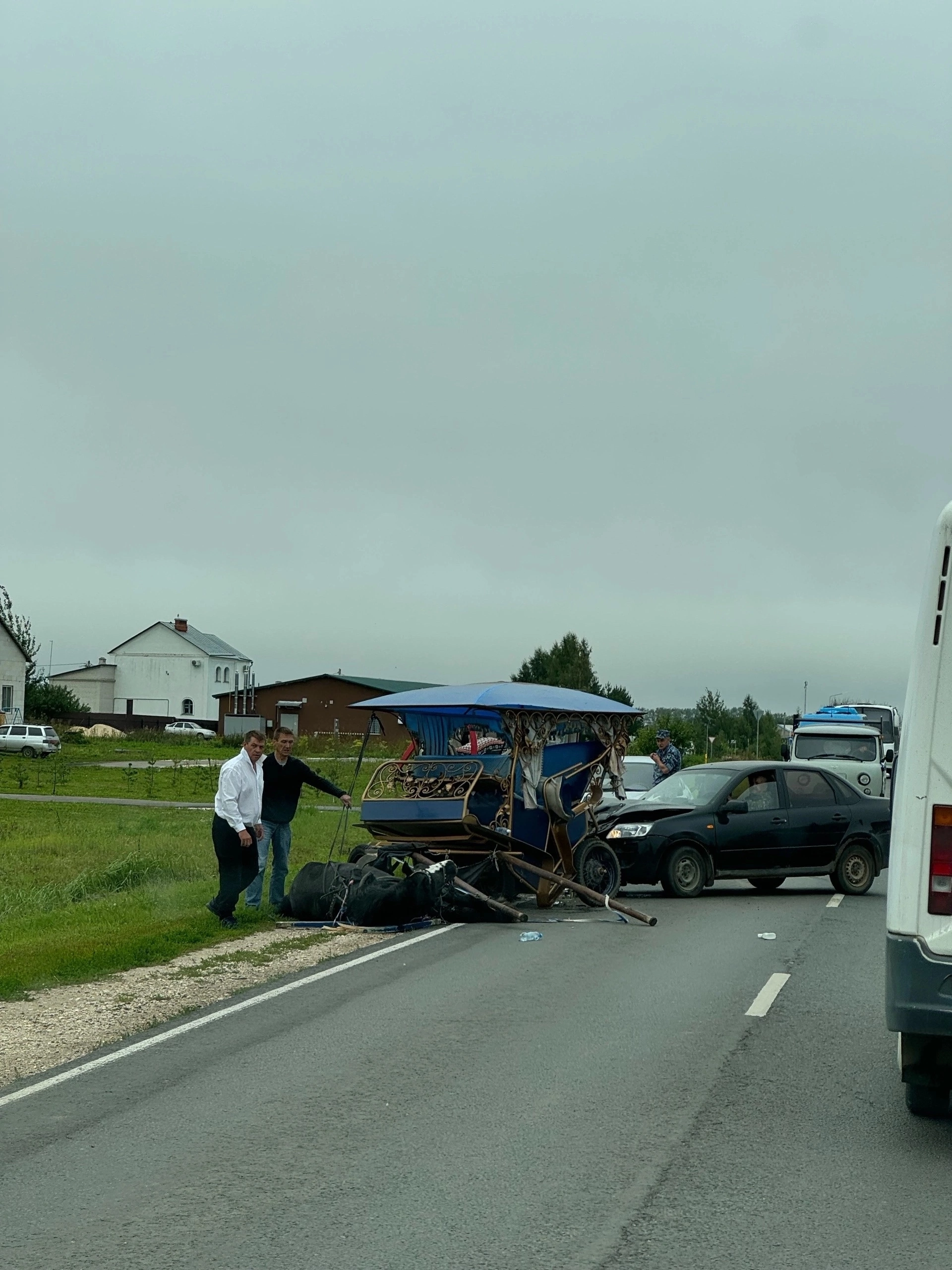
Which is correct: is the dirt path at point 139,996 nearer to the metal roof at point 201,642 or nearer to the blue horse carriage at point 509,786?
the blue horse carriage at point 509,786

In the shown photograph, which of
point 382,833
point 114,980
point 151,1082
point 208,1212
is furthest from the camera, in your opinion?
point 382,833

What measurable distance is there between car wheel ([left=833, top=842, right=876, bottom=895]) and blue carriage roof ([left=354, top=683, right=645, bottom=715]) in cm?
347

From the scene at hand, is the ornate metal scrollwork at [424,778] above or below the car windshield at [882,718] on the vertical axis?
below

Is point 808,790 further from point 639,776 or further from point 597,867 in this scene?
point 639,776

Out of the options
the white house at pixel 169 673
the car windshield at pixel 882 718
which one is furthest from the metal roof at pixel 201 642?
the car windshield at pixel 882 718

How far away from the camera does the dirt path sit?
9.13 meters

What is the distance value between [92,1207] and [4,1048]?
362 cm

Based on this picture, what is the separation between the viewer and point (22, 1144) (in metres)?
6.74

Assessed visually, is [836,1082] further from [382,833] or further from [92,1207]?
[382,833]

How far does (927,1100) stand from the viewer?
7266 mm

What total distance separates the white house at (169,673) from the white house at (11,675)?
33116mm

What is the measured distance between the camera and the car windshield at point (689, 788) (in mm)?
19266

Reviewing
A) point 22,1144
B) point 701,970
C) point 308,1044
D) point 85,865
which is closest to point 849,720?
point 85,865

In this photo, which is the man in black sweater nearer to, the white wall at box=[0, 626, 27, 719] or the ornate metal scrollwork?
the ornate metal scrollwork
